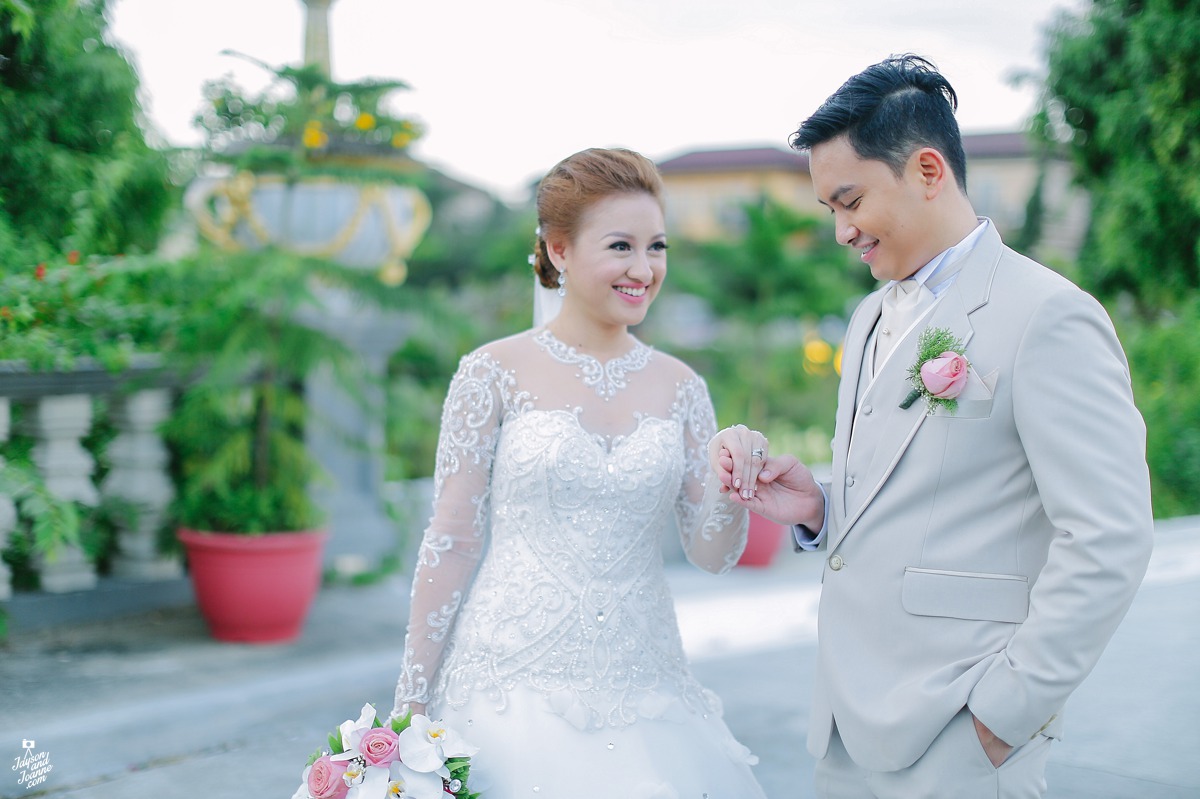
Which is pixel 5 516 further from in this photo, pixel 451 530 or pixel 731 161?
pixel 731 161

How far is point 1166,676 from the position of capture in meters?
4.83

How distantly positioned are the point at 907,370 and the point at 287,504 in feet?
11.9

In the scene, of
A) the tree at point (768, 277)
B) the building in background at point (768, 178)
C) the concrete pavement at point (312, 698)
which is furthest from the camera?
the building in background at point (768, 178)

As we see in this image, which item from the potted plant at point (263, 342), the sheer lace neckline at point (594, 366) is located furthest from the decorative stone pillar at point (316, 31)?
the sheer lace neckline at point (594, 366)

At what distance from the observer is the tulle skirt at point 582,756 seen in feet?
7.51

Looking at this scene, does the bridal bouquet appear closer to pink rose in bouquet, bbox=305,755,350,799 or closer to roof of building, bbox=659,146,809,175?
pink rose in bouquet, bbox=305,755,350,799

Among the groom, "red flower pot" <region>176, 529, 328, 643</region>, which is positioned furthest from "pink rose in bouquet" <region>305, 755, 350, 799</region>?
"red flower pot" <region>176, 529, 328, 643</region>

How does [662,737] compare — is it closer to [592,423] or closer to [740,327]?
[592,423]

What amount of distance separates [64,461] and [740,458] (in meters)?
3.66

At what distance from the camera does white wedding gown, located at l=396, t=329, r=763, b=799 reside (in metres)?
2.39

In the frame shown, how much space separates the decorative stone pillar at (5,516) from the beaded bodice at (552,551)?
2475mm

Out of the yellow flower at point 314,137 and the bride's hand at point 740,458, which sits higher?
the yellow flower at point 314,137

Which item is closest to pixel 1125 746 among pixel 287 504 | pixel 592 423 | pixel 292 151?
pixel 592 423

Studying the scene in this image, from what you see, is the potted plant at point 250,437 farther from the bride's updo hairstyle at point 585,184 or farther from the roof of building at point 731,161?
the roof of building at point 731,161
